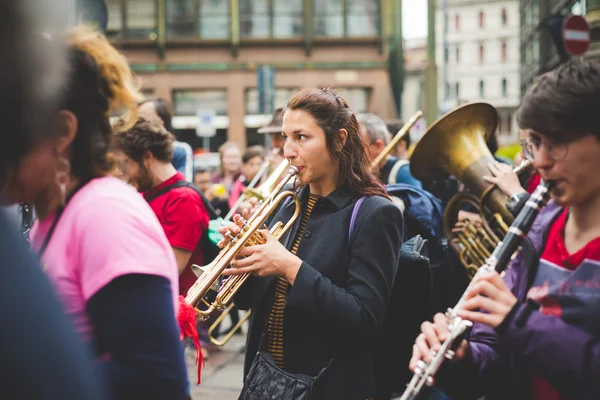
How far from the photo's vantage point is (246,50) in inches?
1061

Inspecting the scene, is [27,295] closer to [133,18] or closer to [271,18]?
[271,18]

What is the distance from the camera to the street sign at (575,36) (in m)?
8.38

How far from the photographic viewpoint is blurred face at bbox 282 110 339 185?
2891 millimetres

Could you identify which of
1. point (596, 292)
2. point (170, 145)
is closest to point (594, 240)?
point (596, 292)

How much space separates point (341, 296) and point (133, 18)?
26250mm

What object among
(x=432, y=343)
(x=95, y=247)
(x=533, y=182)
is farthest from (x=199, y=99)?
(x=95, y=247)

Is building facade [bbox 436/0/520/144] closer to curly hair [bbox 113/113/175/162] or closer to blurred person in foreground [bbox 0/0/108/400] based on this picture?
curly hair [bbox 113/113/175/162]

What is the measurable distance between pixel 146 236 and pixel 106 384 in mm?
321

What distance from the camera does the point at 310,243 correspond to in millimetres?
2814

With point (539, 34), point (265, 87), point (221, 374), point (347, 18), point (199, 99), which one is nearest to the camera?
point (221, 374)

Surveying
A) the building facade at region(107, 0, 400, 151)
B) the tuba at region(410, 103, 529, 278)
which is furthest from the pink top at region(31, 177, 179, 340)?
the building facade at region(107, 0, 400, 151)

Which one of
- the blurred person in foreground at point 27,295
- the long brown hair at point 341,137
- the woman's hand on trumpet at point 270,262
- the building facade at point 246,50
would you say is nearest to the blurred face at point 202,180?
the long brown hair at point 341,137

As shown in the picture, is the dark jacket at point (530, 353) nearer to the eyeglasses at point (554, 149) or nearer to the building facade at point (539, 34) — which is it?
the eyeglasses at point (554, 149)

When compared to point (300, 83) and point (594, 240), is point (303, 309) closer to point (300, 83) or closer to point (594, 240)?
point (594, 240)
